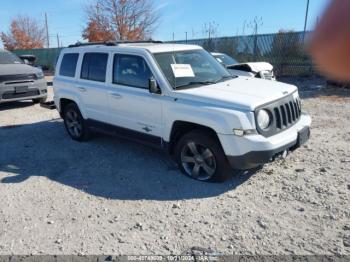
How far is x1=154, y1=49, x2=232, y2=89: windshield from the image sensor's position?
5.01 m

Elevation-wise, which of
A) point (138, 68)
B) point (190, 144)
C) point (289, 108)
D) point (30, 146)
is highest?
point (138, 68)

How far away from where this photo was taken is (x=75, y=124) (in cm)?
691

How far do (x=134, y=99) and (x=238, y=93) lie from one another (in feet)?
5.38

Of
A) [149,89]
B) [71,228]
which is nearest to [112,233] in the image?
[71,228]

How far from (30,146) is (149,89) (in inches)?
123

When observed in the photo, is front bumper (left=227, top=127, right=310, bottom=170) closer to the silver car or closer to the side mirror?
the side mirror

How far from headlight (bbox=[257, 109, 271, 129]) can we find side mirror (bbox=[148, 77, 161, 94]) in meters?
1.49

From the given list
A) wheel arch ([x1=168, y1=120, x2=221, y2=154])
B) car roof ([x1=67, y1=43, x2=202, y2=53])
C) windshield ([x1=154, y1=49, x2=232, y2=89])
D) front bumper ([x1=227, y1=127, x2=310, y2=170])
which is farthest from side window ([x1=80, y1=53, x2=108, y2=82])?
front bumper ([x1=227, y1=127, x2=310, y2=170])

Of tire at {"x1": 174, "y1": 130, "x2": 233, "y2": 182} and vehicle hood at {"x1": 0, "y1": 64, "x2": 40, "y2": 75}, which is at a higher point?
vehicle hood at {"x1": 0, "y1": 64, "x2": 40, "y2": 75}

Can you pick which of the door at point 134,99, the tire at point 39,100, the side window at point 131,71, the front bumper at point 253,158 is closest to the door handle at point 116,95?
the door at point 134,99

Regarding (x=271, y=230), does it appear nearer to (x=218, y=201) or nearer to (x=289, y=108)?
(x=218, y=201)

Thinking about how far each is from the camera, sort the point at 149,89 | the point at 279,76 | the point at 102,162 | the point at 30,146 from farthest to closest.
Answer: the point at 279,76 → the point at 30,146 → the point at 102,162 → the point at 149,89

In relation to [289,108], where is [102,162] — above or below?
below

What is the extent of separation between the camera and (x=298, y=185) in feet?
14.6
